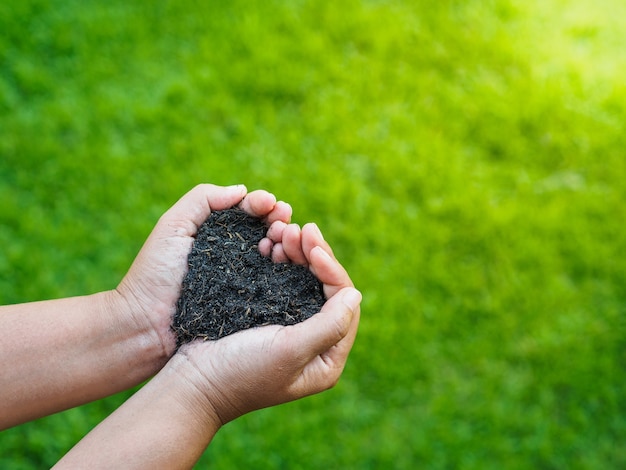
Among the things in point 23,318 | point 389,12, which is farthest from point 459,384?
point 389,12

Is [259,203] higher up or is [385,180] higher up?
[259,203]

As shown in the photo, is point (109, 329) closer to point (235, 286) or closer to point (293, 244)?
point (235, 286)

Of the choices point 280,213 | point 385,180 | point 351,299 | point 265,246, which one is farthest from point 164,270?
point 385,180

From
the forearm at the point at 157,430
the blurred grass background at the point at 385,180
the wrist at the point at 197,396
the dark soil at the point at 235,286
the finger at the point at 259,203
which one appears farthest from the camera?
the blurred grass background at the point at 385,180

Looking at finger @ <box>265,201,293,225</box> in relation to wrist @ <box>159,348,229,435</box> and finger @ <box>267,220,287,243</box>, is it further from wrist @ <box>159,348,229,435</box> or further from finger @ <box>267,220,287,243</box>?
wrist @ <box>159,348,229,435</box>

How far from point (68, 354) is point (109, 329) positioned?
17 cm

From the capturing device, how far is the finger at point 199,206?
7.74 ft

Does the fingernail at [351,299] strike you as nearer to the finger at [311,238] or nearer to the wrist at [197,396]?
the finger at [311,238]

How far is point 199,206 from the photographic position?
2391mm

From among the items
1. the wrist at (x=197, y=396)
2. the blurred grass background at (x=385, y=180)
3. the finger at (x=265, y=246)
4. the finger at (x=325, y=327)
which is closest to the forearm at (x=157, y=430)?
the wrist at (x=197, y=396)

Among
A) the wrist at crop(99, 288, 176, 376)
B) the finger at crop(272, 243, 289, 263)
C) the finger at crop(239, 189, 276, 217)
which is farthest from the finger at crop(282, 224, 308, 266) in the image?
the wrist at crop(99, 288, 176, 376)

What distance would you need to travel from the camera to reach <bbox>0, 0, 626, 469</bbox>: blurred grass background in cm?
323

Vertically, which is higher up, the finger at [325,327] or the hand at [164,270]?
the hand at [164,270]

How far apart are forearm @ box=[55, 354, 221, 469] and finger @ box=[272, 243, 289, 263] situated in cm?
52
